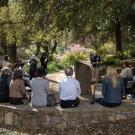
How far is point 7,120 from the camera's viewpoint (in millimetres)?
11172

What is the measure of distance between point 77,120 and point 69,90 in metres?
0.76

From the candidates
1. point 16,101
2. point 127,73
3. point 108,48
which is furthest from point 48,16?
point 108,48

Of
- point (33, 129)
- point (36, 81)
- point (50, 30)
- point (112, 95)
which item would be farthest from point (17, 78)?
point (50, 30)

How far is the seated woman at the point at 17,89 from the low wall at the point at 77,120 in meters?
0.46

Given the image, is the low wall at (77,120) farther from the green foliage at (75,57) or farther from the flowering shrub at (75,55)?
the green foliage at (75,57)

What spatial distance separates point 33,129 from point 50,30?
4384 millimetres

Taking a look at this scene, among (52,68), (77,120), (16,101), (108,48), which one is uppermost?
(108,48)

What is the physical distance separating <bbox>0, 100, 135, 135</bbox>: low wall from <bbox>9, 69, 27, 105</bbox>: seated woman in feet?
1.51

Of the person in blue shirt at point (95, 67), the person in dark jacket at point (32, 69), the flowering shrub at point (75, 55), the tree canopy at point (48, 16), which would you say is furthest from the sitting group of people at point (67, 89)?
the flowering shrub at point (75, 55)

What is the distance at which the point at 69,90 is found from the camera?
10.7 meters

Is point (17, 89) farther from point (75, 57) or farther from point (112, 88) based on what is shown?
point (75, 57)

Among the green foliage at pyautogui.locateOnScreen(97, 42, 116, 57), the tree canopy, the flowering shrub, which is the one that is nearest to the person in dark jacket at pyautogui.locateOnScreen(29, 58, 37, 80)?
the tree canopy

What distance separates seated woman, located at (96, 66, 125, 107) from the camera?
10.8 meters

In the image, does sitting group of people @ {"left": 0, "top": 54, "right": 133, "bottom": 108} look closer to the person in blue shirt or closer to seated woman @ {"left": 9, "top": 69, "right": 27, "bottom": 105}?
seated woman @ {"left": 9, "top": 69, "right": 27, "bottom": 105}
